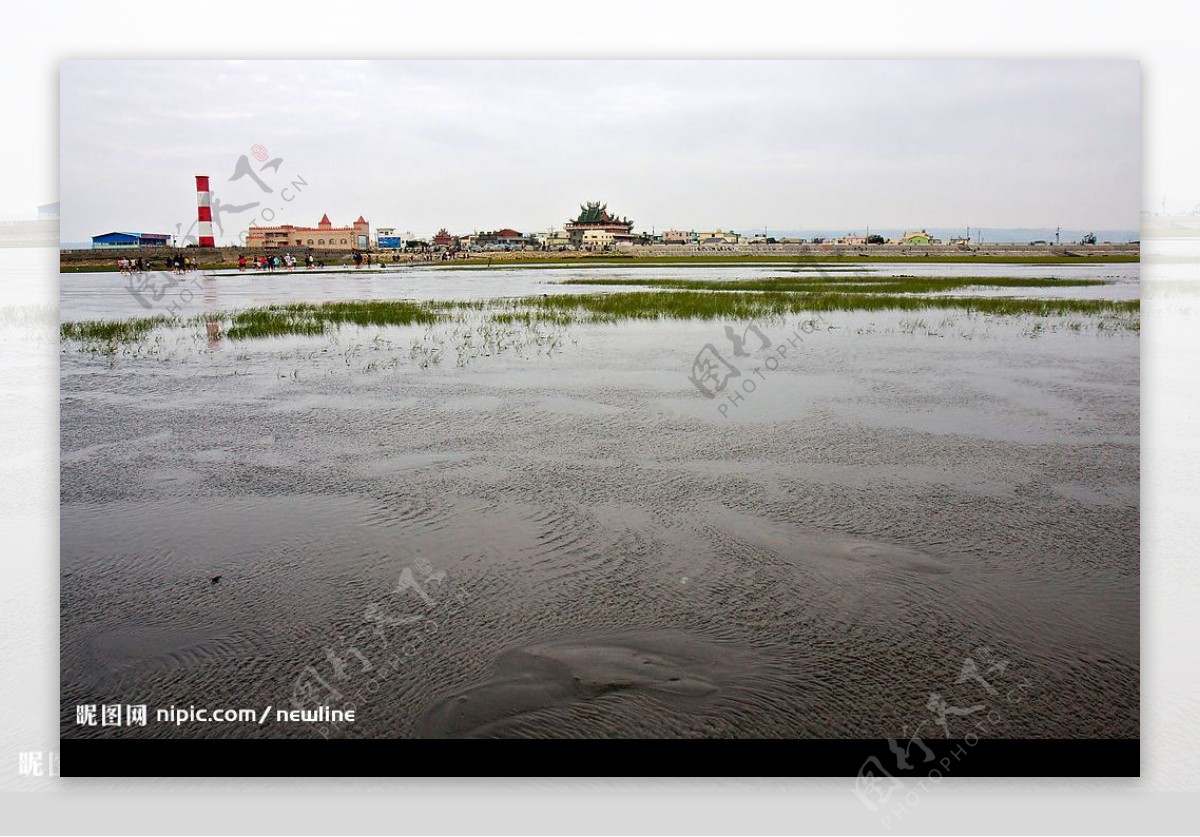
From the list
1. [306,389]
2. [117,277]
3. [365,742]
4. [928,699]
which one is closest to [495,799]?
[365,742]

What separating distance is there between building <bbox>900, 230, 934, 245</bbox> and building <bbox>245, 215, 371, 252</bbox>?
16.9ft

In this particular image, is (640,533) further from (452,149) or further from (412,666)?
(452,149)

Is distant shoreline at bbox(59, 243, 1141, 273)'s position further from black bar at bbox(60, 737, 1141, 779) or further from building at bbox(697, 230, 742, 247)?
black bar at bbox(60, 737, 1141, 779)

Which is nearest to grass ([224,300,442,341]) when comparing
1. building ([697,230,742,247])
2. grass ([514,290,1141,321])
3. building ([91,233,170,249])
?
grass ([514,290,1141,321])

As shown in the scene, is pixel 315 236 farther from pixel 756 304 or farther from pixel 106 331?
pixel 756 304

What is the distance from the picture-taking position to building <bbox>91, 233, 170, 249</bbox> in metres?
5.77

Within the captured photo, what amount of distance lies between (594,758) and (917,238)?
293 inches

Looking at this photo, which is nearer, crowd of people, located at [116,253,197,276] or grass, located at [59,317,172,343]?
crowd of people, located at [116,253,197,276]

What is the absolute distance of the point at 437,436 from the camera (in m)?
8.20

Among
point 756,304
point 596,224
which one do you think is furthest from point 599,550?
point 756,304

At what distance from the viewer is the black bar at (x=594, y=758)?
4012 mm

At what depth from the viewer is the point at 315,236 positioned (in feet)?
26.6

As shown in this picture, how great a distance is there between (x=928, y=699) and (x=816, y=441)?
3.91 metres

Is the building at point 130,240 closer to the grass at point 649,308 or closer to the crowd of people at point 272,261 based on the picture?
the crowd of people at point 272,261
